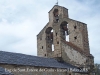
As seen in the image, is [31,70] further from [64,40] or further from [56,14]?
[56,14]

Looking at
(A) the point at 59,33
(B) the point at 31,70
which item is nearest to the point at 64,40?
(A) the point at 59,33

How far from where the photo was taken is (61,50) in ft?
65.8

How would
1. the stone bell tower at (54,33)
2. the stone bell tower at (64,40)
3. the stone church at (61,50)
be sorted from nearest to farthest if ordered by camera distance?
the stone church at (61,50) → the stone bell tower at (64,40) → the stone bell tower at (54,33)

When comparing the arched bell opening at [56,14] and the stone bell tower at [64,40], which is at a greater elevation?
the arched bell opening at [56,14]

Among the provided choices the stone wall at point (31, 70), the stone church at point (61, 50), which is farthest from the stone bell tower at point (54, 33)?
the stone wall at point (31, 70)

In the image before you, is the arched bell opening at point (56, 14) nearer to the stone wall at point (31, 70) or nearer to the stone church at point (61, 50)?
the stone church at point (61, 50)

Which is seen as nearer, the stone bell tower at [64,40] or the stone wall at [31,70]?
the stone wall at [31,70]

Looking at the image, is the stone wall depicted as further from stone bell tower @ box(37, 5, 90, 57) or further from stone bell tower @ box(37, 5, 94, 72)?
stone bell tower @ box(37, 5, 90, 57)

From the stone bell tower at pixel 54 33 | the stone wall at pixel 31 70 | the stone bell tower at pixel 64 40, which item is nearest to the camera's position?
the stone wall at pixel 31 70

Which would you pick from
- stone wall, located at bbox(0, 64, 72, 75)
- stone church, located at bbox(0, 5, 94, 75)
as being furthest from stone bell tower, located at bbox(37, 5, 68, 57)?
stone wall, located at bbox(0, 64, 72, 75)

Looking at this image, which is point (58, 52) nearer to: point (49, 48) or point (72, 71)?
point (49, 48)

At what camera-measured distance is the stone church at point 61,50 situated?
14.8 metres

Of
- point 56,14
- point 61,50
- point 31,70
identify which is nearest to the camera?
point 31,70

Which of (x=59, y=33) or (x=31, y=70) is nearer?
(x=31, y=70)
